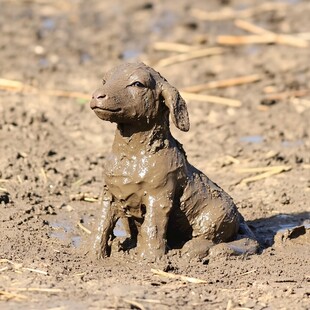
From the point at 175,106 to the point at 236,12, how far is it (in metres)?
10.0

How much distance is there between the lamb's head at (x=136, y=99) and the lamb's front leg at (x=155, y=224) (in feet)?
1.76

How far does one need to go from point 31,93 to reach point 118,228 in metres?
4.31

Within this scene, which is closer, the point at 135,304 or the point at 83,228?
the point at 135,304

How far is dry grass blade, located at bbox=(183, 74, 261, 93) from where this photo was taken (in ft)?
41.4

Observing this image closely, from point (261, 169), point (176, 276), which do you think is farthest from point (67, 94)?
point (176, 276)

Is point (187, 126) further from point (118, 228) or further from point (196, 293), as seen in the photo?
point (118, 228)

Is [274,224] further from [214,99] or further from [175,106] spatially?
[214,99]

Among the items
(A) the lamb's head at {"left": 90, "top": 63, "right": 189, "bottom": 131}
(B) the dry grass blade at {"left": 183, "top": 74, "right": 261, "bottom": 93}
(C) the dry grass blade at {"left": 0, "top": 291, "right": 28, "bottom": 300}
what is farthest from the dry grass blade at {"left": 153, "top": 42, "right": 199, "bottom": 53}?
(C) the dry grass blade at {"left": 0, "top": 291, "right": 28, "bottom": 300}

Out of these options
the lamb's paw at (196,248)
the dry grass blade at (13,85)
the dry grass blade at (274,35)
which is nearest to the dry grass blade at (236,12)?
the dry grass blade at (274,35)

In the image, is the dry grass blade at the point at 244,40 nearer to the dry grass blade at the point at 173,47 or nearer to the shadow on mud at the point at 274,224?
the dry grass blade at the point at 173,47

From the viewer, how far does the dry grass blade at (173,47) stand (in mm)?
14469

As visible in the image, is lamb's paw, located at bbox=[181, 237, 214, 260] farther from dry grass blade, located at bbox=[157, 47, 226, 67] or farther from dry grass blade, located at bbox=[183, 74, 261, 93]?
dry grass blade, located at bbox=[157, 47, 226, 67]

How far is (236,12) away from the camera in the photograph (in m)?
16.6

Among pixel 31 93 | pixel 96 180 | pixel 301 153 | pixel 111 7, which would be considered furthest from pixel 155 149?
pixel 111 7
